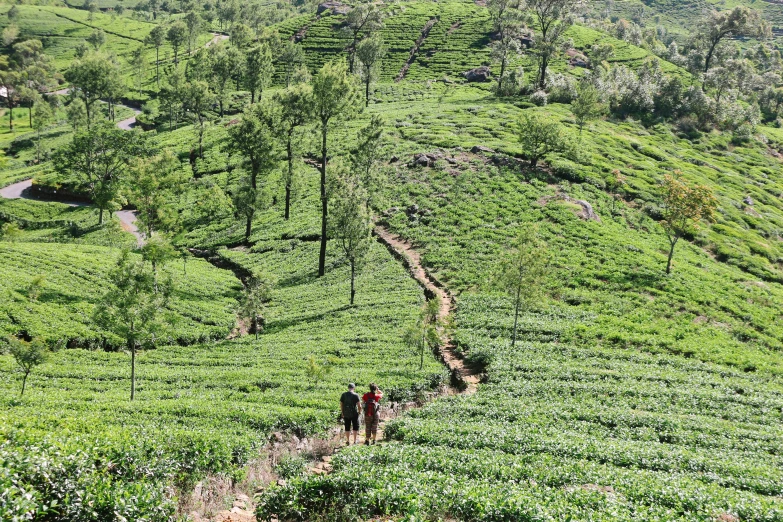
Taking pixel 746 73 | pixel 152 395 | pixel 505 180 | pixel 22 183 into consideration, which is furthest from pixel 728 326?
pixel 746 73

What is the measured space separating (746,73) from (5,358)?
208 m

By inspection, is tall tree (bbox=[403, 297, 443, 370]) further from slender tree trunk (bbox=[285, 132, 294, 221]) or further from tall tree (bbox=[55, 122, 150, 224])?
tall tree (bbox=[55, 122, 150, 224])

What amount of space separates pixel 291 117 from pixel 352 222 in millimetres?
30137

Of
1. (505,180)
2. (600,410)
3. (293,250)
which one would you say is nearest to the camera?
(600,410)

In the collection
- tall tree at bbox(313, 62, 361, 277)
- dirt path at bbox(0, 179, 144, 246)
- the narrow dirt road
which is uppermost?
tall tree at bbox(313, 62, 361, 277)

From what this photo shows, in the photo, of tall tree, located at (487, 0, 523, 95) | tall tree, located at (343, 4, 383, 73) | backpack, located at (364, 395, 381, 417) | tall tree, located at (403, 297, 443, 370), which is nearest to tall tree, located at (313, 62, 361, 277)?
tall tree, located at (403, 297, 443, 370)

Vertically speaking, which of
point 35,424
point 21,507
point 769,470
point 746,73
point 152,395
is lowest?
point 152,395

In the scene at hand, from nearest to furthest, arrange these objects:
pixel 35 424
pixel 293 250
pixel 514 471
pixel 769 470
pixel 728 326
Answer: pixel 35 424, pixel 514 471, pixel 769 470, pixel 728 326, pixel 293 250

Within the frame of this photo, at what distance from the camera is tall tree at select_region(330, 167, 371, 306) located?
48.6 metres

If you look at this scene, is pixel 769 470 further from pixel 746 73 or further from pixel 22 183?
pixel 746 73

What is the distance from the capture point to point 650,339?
4072 cm

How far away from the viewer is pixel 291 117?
7075 centimetres

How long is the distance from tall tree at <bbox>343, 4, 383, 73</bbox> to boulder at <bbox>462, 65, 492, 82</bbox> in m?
43.3

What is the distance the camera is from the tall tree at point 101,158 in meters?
73.6
